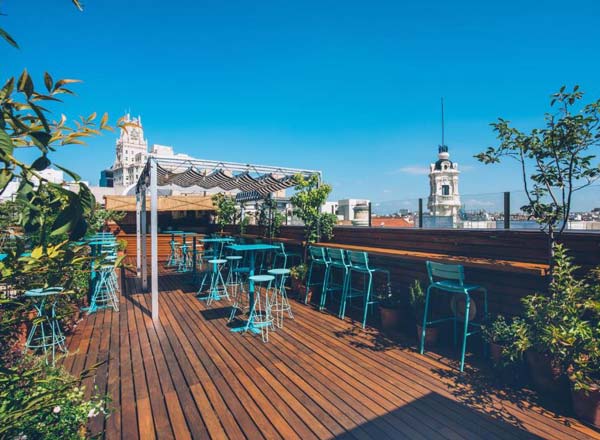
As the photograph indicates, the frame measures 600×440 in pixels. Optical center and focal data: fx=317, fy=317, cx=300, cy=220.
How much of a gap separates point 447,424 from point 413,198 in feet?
10.6

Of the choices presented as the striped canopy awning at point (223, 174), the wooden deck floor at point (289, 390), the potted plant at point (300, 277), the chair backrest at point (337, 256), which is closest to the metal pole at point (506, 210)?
the wooden deck floor at point (289, 390)

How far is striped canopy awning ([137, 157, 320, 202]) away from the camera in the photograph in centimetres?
558

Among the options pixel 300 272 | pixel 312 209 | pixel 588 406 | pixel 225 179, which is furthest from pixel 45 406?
pixel 225 179

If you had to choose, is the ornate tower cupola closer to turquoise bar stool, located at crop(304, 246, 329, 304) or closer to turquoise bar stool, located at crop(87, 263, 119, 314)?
turquoise bar stool, located at crop(304, 246, 329, 304)

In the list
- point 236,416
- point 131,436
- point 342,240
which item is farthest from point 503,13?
point 131,436

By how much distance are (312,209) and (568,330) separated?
13.0 feet

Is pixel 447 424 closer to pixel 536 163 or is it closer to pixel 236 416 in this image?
pixel 236 416

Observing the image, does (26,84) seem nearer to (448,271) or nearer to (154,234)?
(448,271)

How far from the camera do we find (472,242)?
3.70 meters

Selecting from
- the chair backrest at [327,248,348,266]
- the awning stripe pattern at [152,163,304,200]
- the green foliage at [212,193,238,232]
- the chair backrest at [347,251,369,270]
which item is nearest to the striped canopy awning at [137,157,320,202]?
the awning stripe pattern at [152,163,304,200]

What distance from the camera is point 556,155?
9.21 ft

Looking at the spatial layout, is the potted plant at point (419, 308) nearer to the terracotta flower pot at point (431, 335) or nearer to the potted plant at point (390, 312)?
the terracotta flower pot at point (431, 335)

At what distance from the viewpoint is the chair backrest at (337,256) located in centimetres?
465

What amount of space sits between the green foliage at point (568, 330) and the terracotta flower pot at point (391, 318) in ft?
5.00
